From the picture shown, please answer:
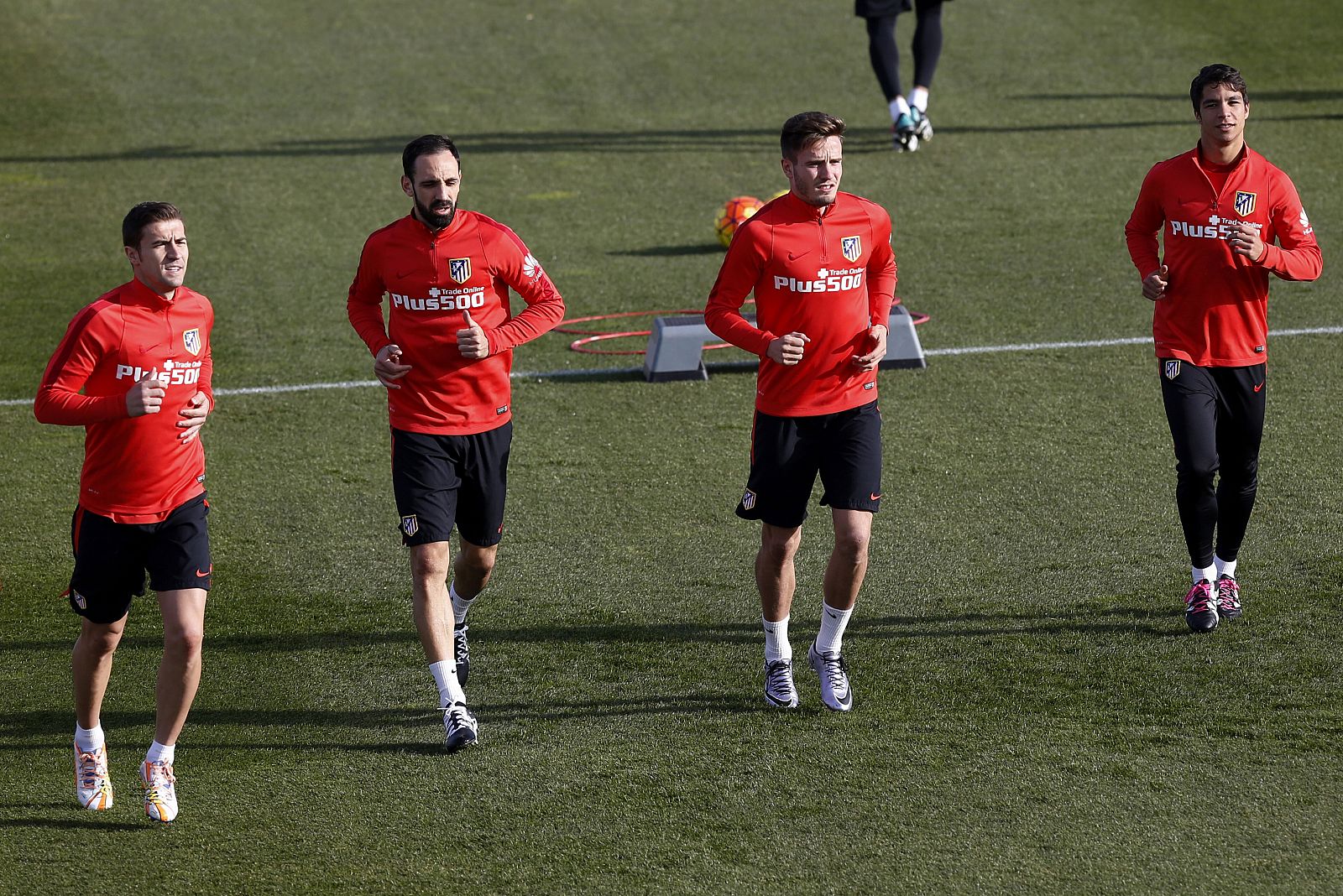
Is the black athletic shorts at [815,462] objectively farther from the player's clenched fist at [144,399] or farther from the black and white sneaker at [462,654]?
the player's clenched fist at [144,399]

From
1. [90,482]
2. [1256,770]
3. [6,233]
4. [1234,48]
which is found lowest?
[1256,770]

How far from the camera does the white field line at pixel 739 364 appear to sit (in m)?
10.5

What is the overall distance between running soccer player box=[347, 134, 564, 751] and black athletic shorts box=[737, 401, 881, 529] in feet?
3.25

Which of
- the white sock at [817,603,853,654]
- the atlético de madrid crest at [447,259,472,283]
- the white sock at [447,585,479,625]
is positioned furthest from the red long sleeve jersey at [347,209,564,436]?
the white sock at [817,603,853,654]

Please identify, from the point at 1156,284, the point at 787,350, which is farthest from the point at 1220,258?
the point at 787,350

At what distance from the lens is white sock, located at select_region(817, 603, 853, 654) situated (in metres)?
6.44

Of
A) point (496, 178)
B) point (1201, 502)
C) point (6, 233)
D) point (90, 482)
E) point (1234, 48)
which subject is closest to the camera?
point (90, 482)

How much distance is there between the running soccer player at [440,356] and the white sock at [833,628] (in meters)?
1.40

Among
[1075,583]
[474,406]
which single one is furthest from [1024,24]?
[474,406]

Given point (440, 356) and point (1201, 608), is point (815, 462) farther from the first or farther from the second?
point (1201, 608)

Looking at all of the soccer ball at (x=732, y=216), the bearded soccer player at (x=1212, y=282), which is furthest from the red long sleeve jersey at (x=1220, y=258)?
the soccer ball at (x=732, y=216)

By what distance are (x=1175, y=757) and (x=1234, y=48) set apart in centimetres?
1465

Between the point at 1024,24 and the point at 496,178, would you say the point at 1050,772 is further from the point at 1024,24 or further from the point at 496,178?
the point at 1024,24

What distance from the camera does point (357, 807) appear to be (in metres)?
5.60
